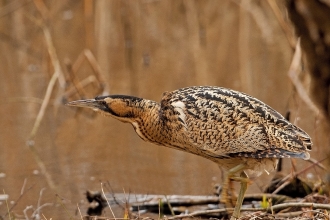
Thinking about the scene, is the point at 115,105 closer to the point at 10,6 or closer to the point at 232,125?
the point at 232,125

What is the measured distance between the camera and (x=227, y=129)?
13.6 feet

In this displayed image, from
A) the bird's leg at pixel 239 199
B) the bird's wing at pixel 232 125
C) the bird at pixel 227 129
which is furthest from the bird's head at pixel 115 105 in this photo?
the bird's leg at pixel 239 199

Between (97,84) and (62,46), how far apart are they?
7.96 ft

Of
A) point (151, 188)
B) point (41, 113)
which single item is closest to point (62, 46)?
point (41, 113)

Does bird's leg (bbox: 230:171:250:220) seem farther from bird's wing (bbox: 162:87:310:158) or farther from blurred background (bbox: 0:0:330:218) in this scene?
blurred background (bbox: 0:0:330:218)

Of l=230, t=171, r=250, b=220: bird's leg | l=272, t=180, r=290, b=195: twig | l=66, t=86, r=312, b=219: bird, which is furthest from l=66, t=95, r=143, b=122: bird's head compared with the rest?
l=272, t=180, r=290, b=195: twig

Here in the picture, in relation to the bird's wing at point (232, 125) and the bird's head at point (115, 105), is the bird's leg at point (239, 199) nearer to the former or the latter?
the bird's wing at point (232, 125)

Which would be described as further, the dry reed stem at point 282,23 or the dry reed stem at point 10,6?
the dry reed stem at point 10,6

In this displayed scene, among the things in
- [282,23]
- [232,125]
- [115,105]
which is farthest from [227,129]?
[282,23]

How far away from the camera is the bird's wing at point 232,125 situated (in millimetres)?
4047

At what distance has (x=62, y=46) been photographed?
10.5 meters

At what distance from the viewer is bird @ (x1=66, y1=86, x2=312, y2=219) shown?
4.05 meters

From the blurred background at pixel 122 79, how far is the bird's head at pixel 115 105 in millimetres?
812

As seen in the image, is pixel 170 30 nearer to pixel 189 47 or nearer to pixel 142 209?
pixel 189 47
